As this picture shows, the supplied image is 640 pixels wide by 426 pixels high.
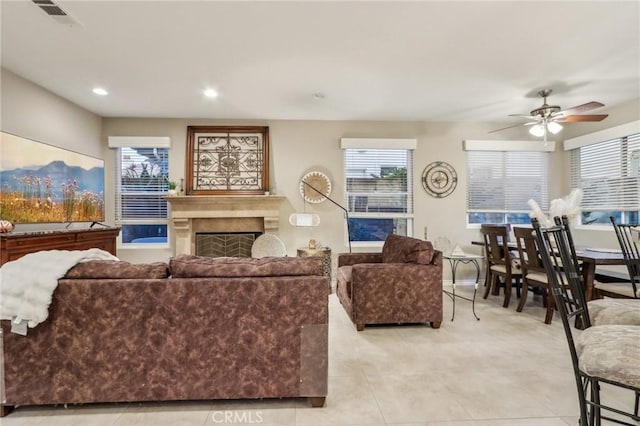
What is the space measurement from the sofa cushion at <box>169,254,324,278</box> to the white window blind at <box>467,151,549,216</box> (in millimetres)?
4047

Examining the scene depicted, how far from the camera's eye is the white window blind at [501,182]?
5.12 metres

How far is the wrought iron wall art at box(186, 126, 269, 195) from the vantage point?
191 inches

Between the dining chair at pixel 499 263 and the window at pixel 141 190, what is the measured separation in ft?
15.1

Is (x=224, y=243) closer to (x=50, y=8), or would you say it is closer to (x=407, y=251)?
(x=407, y=251)

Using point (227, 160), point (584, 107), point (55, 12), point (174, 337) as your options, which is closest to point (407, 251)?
point (584, 107)

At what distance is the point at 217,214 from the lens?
4.69 meters

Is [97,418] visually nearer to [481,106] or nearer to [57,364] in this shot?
[57,364]

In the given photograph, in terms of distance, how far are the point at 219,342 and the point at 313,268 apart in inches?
26.4

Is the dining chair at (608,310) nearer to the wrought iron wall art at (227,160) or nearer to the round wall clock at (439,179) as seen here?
the round wall clock at (439,179)

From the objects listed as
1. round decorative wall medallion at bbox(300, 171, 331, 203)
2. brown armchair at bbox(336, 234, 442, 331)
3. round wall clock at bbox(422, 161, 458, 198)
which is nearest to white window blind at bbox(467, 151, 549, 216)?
round wall clock at bbox(422, 161, 458, 198)

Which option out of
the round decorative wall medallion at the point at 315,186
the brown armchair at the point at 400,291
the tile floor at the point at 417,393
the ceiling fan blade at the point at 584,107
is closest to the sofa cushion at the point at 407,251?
the brown armchair at the point at 400,291

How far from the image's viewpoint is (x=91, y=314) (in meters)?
1.74

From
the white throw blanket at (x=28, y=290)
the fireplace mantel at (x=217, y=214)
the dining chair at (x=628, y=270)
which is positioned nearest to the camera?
the white throw blanket at (x=28, y=290)

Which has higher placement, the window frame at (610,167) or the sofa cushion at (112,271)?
the window frame at (610,167)
